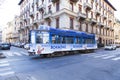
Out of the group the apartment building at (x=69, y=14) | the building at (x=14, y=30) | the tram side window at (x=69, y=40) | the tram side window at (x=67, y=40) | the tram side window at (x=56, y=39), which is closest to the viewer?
the tram side window at (x=56, y=39)

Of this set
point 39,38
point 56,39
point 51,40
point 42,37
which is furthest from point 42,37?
point 56,39

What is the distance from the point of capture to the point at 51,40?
15.5 m

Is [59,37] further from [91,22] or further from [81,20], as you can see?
[91,22]

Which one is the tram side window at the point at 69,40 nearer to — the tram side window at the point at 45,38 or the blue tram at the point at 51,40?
the blue tram at the point at 51,40

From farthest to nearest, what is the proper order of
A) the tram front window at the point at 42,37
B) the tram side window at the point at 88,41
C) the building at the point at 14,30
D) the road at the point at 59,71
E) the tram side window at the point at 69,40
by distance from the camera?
1. the building at the point at 14,30
2. the tram side window at the point at 88,41
3. the tram side window at the point at 69,40
4. the tram front window at the point at 42,37
5. the road at the point at 59,71

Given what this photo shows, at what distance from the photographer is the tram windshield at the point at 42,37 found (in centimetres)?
1482

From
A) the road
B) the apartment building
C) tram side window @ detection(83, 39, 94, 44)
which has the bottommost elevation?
the road

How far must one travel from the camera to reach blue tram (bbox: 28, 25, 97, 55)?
48.2ft

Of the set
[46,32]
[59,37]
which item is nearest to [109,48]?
[59,37]

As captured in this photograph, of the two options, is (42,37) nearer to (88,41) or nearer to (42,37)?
(42,37)

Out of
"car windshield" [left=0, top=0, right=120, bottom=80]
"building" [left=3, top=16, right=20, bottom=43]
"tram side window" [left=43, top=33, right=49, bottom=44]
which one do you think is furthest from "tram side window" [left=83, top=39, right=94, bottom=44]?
"building" [left=3, top=16, right=20, bottom=43]

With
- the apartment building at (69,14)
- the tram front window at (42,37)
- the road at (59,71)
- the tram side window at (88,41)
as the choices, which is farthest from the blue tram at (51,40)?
the apartment building at (69,14)

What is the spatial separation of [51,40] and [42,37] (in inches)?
44.3

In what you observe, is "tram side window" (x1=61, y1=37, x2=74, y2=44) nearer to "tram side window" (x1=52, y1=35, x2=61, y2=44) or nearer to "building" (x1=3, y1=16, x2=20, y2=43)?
"tram side window" (x1=52, y1=35, x2=61, y2=44)
